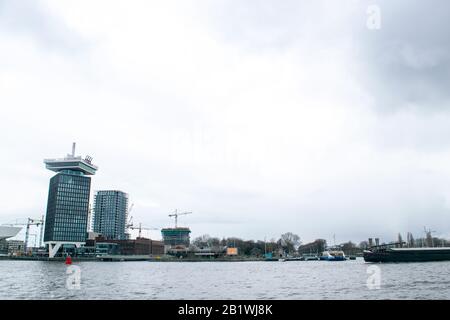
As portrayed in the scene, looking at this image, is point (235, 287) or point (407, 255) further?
point (407, 255)

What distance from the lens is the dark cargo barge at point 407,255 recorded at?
152000mm

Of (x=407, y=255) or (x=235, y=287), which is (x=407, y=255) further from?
(x=235, y=287)

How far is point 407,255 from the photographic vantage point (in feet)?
502

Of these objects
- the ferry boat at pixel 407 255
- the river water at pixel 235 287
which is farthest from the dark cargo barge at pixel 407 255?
the river water at pixel 235 287

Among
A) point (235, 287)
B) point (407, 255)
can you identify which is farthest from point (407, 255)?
point (235, 287)

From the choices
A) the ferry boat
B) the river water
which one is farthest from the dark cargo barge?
the river water
